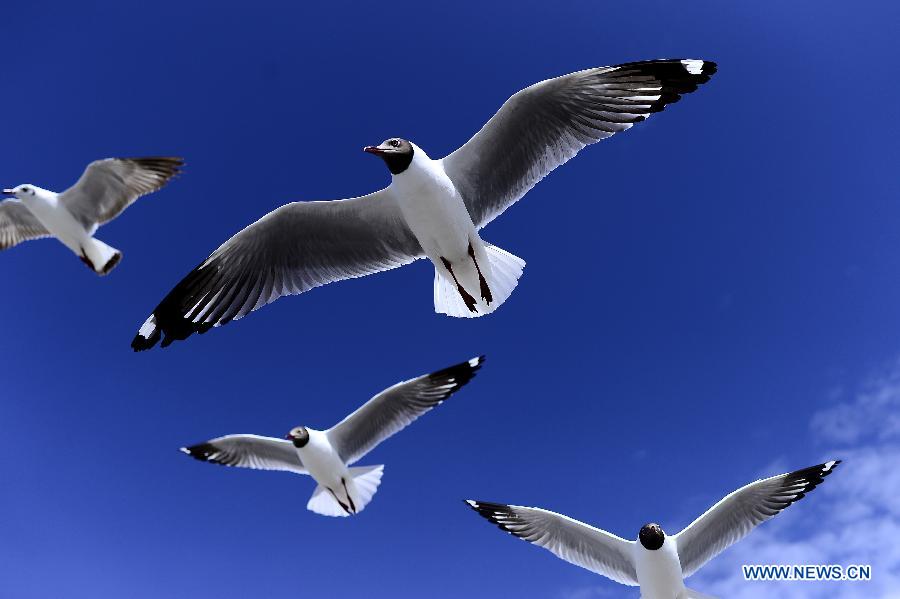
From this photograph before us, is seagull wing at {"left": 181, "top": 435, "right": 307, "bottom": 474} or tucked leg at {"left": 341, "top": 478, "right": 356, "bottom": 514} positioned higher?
seagull wing at {"left": 181, "top": 435, "right": 307, "bottom": 474}

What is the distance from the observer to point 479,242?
185 inches

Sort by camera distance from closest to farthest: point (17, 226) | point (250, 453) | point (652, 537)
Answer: point (652, 537), point (250, 453), point (17, 226)

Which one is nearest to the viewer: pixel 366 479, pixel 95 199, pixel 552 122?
pixel 552 122

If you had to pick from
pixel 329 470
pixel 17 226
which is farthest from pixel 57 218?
pixel 329 470

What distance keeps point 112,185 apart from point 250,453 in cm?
311

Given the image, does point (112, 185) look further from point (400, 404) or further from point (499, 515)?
point (499, 515)

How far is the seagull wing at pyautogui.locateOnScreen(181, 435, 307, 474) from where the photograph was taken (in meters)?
8.31

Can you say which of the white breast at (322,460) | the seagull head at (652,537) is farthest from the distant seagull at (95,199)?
the seagull head at (652,537)

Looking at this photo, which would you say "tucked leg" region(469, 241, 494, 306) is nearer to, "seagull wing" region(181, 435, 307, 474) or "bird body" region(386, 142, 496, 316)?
"bird body" region(386, 142, 496, 316)

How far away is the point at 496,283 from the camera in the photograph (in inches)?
192

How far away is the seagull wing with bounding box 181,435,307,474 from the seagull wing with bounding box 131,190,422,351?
12.0ft

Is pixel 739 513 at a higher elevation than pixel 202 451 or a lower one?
lower

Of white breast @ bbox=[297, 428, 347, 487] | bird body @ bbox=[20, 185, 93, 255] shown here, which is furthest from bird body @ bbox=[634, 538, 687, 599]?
bird body @ bbox=[20, 185, 93, 255]

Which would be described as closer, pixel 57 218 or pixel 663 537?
pixel 663 537
